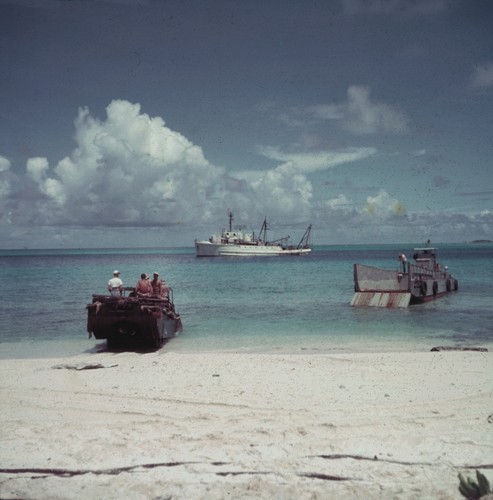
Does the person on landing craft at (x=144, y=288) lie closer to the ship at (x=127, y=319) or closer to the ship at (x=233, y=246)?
the ship at (x=127, y=319)

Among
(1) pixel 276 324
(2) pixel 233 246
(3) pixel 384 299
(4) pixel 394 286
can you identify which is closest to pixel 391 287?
(4) pixel 394 286

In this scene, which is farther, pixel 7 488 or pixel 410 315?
pixel 410 315

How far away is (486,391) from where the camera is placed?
A: 8664 millimetres

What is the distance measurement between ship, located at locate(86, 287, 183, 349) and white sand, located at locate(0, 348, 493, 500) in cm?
309

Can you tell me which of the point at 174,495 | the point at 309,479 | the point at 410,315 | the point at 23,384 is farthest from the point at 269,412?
the point at 410,315

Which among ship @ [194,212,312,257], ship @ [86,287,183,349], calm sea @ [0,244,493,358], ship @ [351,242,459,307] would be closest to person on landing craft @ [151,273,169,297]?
ship @ [86,287,183,349]

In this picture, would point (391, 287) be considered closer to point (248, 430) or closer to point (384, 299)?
point (384, 299)

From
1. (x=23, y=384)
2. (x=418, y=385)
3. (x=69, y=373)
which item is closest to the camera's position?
(x=418, y=385)

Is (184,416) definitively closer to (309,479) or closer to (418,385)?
(309,479)

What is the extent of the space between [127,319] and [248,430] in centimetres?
861

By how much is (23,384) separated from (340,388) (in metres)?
6.85

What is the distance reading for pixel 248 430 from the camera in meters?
6.73

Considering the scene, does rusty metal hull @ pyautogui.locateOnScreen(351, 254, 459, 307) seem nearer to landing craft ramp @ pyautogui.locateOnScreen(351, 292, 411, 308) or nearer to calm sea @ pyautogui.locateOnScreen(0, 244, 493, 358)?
landing craft ramp @ pyautogui.locateOnScreen(351, 292, 411, 308)

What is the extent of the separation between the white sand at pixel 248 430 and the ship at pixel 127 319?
122 inches
